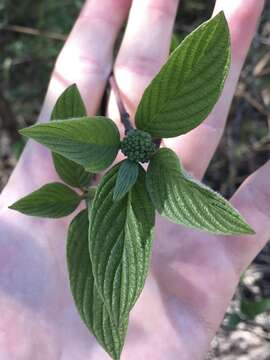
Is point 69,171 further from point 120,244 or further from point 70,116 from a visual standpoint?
point 120,244

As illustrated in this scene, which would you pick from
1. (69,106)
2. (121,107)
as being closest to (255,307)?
(121,107)

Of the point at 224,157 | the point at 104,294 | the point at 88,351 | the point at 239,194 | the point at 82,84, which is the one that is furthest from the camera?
the point at 224,157

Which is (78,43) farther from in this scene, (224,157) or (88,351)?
(88,351)

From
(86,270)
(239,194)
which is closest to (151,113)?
(86,270)

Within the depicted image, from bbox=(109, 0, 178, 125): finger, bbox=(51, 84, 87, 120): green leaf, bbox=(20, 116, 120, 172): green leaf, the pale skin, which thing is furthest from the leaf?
bbox=(109, 0, 178, 125): finger

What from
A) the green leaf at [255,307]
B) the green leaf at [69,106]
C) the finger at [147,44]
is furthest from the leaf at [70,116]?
the green leaf at [255,307]

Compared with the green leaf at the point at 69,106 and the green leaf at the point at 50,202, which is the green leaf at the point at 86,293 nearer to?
the green leaf at the point at 50,202
